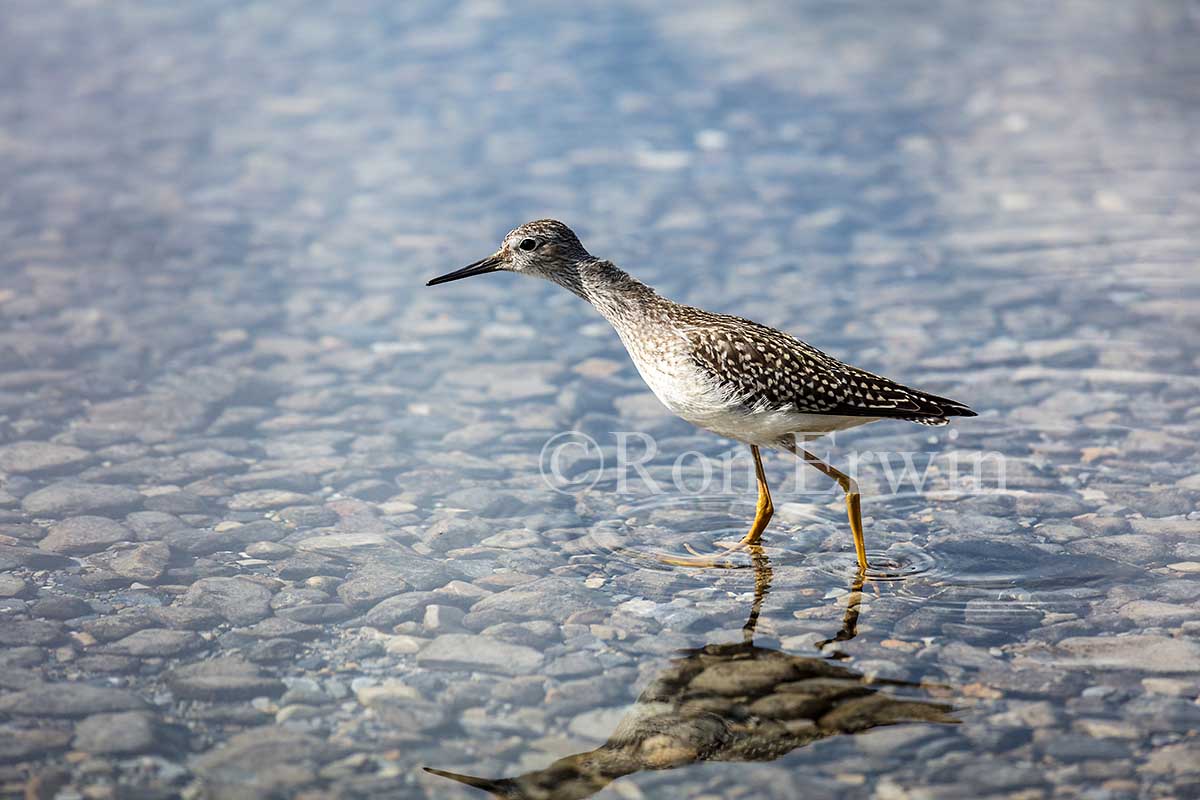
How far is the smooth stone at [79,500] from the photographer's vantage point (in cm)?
767

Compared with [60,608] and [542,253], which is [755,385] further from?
[60,608]

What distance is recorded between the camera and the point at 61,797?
205 inches

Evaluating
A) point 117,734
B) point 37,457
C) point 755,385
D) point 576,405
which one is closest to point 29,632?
point 117,734

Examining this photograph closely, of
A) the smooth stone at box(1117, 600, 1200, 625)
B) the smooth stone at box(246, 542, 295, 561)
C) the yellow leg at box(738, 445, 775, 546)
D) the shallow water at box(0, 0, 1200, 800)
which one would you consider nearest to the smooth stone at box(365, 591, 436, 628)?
the shallow water at box(0, 0, 1200, 800)

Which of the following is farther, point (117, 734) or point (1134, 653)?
point (1134, 653)

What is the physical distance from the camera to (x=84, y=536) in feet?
24.3

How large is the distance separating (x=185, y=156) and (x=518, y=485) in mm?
7116

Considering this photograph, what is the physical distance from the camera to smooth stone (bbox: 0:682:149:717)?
227 inches

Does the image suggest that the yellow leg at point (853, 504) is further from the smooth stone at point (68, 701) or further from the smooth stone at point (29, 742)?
the smooth stone at point (29, 742)

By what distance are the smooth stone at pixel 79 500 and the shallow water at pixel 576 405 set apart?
0.03 meters

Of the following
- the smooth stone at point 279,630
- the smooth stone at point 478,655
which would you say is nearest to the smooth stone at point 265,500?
the smooth stone at point 279,630

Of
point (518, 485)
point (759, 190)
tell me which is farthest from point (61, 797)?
point (759, 190)

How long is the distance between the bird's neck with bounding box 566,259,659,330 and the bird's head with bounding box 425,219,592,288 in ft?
0.31

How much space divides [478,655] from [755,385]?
6.91 ft
